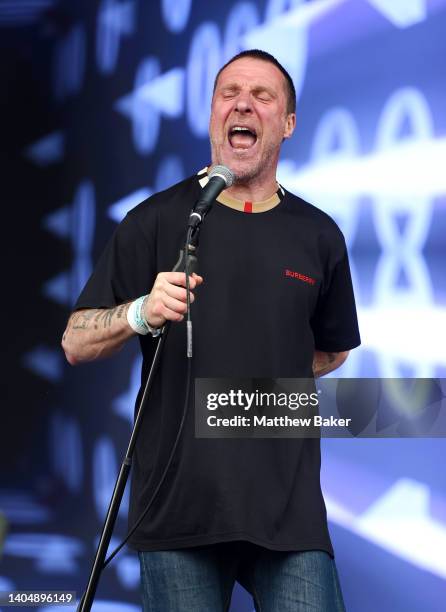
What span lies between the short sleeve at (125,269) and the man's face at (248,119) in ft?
0.86

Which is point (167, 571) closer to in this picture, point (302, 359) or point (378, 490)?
point (302, 359)

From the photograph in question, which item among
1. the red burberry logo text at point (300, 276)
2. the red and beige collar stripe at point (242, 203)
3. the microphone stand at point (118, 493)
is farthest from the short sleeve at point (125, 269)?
the microphone stand at point (118, 493)

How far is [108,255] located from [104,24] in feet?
5.35

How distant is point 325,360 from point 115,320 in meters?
0.77

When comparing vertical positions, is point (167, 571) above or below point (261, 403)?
below

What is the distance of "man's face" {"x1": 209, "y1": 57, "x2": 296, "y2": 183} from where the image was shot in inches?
86.1

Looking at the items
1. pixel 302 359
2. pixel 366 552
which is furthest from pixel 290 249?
pixel 366 552

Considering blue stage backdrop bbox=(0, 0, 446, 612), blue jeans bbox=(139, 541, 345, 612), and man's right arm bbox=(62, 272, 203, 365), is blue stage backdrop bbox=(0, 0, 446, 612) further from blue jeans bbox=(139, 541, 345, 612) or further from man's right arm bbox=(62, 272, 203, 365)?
man's right arm bbox=(62, 272, 203, 365)

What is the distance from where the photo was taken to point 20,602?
10.9 ft

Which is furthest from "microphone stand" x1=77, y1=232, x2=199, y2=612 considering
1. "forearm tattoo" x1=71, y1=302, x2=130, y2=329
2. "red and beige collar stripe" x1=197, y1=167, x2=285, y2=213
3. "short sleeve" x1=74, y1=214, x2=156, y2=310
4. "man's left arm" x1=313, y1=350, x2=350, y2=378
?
"man's left arm" x1=313, y1=350, x2=350, y2=378

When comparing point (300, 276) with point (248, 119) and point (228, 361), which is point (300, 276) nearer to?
point (228, 361)

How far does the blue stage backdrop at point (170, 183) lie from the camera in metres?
3.21

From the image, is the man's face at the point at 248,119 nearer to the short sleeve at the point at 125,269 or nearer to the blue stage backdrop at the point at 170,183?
the short sleeve at the point at 125,269

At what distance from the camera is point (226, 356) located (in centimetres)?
200
